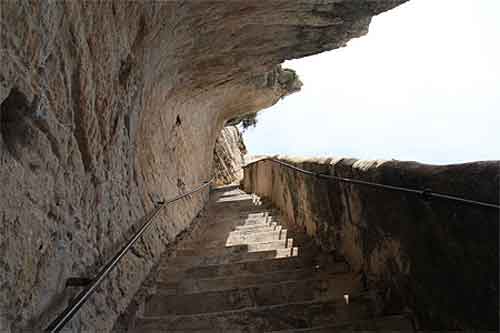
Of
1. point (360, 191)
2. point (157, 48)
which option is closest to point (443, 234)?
point (360, 191)

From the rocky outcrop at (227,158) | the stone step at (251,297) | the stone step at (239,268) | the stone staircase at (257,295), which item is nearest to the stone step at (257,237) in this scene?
the stone staircase at (257,295)

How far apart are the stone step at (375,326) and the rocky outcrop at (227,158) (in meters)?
13.2

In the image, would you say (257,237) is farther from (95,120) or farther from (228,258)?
(95,120)

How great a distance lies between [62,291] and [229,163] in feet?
49.2

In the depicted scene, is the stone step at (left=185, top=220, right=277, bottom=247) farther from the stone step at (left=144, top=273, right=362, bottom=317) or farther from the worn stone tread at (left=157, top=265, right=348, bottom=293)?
the stone step at (left=144, top=273, right=362, bottom=317)

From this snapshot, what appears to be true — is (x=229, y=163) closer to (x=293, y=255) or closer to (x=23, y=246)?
(x=293, y=255)

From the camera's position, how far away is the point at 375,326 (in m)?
2.21

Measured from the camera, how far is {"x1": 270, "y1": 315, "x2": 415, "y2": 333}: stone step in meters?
2.18

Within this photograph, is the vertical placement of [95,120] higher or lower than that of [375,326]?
higher

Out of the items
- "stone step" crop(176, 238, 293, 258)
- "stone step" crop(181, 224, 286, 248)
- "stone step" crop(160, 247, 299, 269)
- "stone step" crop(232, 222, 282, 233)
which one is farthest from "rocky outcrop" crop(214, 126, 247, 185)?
"stone step" crop(160, 247, 299, 269)

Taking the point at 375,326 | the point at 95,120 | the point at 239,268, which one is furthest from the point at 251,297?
the point at 95,120

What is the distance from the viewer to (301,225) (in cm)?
477

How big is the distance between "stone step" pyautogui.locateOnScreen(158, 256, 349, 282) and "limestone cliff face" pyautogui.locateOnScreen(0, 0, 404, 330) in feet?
0.88

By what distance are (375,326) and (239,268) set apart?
5.66 feet
